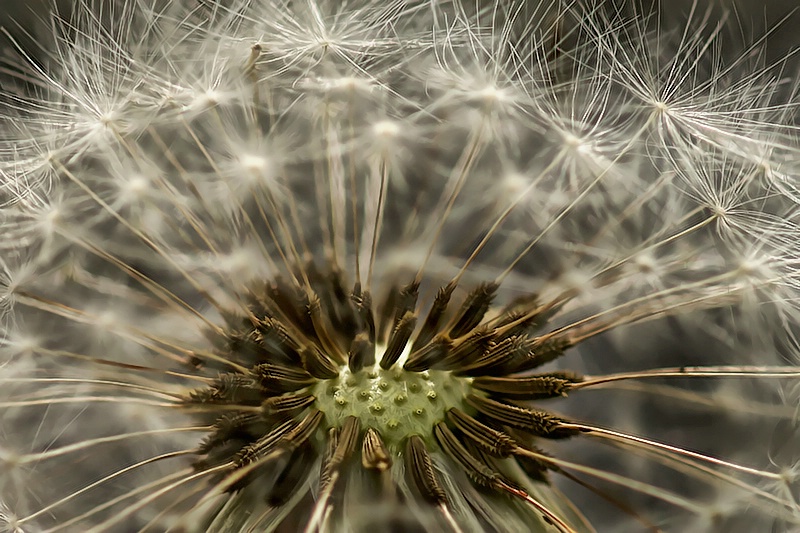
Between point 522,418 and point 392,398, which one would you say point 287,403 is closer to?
point 392,398

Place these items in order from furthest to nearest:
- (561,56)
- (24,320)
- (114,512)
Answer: (561,56)
(24,320)
(114,512)

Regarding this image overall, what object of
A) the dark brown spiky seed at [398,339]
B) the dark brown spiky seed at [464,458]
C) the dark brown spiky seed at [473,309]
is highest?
the dark brown spiky seed at [473,309]

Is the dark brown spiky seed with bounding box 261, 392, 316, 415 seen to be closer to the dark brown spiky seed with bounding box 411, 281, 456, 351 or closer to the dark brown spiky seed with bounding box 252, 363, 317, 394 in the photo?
the dark brown spiky seed with bounding box 252, 363, 317, 394

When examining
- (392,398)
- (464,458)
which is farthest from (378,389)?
(464,458)

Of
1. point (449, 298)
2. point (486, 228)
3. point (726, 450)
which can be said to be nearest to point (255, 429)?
point (449, 298)

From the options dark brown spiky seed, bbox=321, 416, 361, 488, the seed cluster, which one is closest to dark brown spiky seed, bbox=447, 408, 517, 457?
the seed cluster

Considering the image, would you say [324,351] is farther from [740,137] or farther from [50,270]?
[740,137]

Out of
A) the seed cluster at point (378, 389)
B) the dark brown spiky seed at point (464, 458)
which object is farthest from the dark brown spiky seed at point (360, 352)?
the dark brown spiky seed at point (464, 458)

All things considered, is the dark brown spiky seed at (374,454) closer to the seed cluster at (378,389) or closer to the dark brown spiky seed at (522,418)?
the seed cluster at (378,389)
